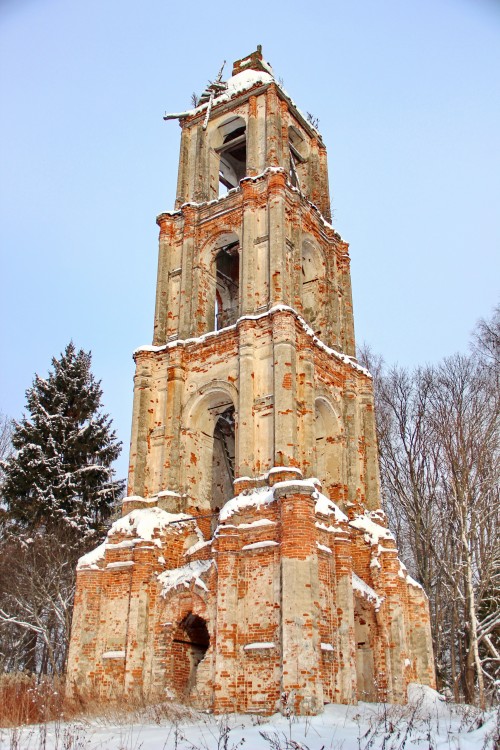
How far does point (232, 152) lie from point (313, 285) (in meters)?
6.23

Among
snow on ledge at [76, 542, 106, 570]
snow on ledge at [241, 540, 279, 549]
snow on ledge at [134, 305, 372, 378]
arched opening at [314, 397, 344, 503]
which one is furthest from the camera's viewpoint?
arched opening at [314, 397, 344, 503]

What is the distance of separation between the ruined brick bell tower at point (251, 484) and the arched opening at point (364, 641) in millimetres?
38

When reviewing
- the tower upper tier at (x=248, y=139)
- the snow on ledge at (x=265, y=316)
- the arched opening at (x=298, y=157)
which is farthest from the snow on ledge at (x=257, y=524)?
the arched opening at (x=298, y=157)

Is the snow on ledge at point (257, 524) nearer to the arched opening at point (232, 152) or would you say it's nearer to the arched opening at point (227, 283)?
the arched opening at point (227, 283)

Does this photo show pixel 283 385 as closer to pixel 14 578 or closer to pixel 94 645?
pixel 94 645

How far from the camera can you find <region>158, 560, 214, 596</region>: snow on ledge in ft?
Result: 43.2

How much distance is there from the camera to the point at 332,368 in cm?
1700

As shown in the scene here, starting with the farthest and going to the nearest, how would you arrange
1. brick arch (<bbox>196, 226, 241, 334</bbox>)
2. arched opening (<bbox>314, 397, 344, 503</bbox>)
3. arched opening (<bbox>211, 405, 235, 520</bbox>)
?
1. brick arch (<bbox>196, 226, 241, 334</bbox>)
2. arched opening (<bbox>211, 405, 235, 520</bbox>)
3. arched opening (<bbox>314, 397, 344, 503</bbox>)

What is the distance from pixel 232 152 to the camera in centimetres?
2203

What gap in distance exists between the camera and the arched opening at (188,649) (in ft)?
43.1

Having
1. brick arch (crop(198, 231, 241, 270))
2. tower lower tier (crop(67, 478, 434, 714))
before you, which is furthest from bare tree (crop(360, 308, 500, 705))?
brick arch (crop(198, 231, 241, 270))

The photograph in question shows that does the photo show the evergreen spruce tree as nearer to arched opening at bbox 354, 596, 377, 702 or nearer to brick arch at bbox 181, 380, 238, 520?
brick arch at bbox 181, 380, 238, 520

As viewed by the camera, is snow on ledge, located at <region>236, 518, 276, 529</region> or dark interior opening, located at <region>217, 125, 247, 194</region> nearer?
snow on ledge, located at <region>236, 518, 276, 529</region>

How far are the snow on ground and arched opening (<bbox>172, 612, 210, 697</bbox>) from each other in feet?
5.86
